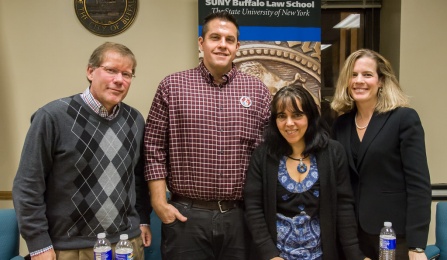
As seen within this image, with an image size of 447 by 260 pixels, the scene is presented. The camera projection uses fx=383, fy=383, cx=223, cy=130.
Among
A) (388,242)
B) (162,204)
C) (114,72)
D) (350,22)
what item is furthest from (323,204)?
(350,22)

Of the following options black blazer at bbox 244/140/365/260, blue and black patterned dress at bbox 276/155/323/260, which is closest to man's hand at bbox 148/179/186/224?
black blazer at bbox 244/140/365/260

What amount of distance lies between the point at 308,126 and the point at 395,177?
47 centimetres

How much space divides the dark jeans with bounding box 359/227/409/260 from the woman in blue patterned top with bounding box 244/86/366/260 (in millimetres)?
116

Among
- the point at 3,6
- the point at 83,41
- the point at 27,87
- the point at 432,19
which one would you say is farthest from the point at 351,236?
the point at 3,6

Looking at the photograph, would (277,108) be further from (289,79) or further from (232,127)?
(289,79)

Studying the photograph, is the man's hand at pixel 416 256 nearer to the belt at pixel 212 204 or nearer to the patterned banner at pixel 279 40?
the belt at pixel 212 204

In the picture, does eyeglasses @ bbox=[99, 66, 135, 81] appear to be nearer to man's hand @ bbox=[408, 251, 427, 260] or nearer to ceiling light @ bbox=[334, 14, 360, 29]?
man's hand @ bbox=[408, 251, 427, 260]

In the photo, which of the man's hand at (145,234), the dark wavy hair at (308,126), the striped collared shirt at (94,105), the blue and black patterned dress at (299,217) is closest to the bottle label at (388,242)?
the blue and black patterned dress at (299,217)

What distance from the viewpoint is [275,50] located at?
2834mm

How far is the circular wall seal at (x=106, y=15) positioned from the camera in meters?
2.79

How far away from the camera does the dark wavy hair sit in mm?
1713

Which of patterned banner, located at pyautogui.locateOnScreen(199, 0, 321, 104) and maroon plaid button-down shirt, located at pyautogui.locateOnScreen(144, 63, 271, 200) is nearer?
maroon plaid button-down shirt, located at pyautogui.locateOnScreen(144, 63, 271, 200)

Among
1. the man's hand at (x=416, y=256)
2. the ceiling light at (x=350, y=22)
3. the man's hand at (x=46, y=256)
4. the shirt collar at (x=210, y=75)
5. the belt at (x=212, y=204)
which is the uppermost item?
the ceiling light at (x=350, y=22)

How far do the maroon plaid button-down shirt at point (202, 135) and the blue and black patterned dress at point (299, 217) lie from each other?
0.25m
